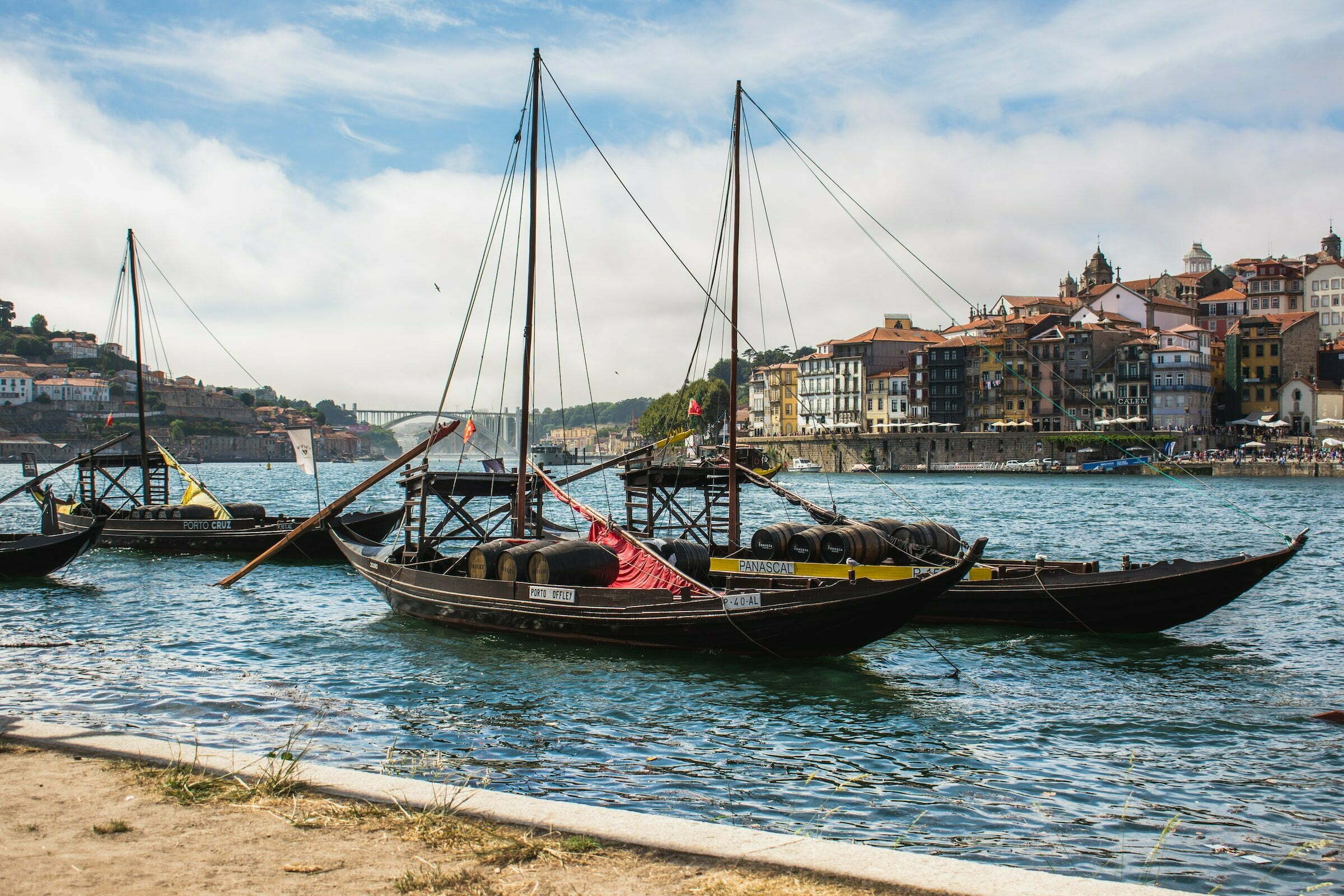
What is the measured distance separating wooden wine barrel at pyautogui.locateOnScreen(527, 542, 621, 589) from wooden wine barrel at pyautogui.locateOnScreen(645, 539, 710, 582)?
1000 millimetres

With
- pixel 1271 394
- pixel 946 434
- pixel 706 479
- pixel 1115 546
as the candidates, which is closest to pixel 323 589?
pixel 706 479

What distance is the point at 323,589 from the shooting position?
32.2m

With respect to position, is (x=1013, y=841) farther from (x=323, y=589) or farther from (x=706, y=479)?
(x=323, y=589)

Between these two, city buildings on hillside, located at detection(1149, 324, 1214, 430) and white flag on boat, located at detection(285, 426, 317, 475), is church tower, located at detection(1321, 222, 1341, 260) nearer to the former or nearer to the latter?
city buildings on hillside, located at detection(1149, 324, 1214, 430)

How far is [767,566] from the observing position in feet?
78.7

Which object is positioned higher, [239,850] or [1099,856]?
[239,850]

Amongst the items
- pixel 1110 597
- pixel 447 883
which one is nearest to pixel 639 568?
pixel 1110 597

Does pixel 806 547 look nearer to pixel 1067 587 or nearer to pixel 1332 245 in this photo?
pixel 1067 587

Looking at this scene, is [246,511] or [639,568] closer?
[639,568]

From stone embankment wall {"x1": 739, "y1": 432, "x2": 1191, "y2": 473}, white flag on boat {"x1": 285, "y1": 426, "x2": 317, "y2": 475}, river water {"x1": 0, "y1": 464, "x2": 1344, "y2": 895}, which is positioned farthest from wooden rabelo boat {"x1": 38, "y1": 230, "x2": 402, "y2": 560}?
stone embankment wall {"x1": 739, "y1": 432, "x2": 1191, "y2": 473}

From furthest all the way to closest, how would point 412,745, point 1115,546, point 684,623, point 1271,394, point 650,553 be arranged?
point 1271,394 → point 1115,546 → point 650,553 → point 684,623 → point 412,745

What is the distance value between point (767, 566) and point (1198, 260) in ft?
583

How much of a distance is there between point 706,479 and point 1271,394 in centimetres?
12599

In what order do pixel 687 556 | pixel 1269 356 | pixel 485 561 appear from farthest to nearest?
pixel 1269 356
pixel 485 561
pixel 687 556
